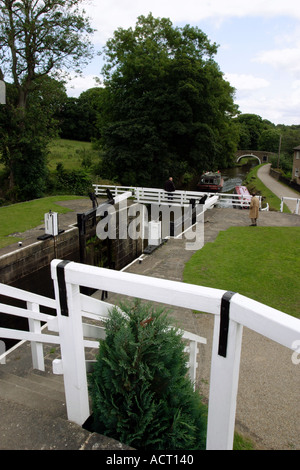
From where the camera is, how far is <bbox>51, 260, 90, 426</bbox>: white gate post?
2055 millimetres

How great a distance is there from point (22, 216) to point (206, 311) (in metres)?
13.3

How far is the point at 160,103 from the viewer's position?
23828 mm

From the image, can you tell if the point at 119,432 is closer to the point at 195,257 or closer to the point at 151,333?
the point at 151,333

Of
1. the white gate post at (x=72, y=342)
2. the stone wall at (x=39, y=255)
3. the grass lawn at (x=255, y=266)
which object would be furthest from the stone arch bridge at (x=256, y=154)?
the white gate post at (x=72, y=342)

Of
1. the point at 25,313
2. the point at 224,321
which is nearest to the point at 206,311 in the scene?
the point at 224,321

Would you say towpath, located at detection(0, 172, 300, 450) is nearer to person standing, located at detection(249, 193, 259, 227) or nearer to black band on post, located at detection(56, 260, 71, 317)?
black band on post, located at detection(56, 260, 71, 317)

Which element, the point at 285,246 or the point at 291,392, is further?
the point at 285,246

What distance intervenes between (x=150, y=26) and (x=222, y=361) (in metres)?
28.8

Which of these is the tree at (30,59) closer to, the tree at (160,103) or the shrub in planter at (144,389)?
the tree at (160,103)

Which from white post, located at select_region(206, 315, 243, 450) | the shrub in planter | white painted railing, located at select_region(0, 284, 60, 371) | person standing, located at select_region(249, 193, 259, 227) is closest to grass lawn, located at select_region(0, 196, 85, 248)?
white painted railing, located at select_region(0, 284, 60, 371)

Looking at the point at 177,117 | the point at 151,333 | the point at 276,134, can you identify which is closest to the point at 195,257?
the point at 151,333

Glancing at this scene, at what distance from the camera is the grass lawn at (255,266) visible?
26.0ft

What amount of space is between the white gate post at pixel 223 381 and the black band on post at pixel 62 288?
92cm

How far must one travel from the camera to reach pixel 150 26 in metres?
25.5
